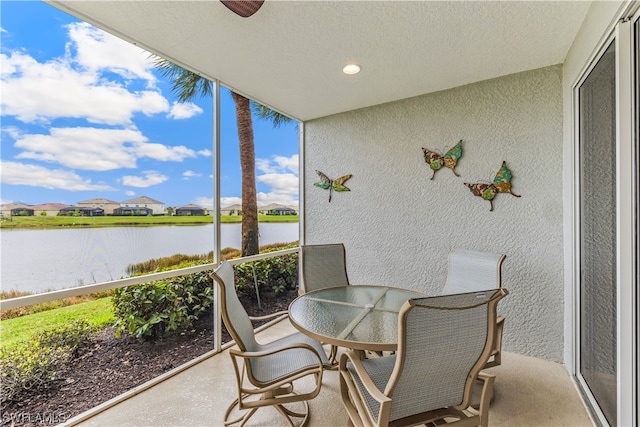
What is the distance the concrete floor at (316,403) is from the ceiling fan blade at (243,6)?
2.76 metres

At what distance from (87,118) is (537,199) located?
395 cm

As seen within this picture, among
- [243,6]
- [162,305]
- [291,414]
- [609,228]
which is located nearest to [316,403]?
[291,414]

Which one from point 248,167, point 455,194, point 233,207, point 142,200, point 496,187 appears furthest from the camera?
point 248,167

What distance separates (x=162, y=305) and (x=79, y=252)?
3.09ft

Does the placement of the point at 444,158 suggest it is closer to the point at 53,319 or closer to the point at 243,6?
the point at 243,6

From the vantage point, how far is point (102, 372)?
220 centimetres

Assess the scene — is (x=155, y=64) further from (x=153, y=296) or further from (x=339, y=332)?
(x=339, y=332)

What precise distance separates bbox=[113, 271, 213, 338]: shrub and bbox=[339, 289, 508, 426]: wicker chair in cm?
211

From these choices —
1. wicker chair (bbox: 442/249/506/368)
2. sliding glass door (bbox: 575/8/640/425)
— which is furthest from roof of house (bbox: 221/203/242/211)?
sliding glass door (bbox: 575/8/640/425)

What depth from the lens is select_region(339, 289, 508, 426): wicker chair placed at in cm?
119

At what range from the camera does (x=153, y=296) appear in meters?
2.61

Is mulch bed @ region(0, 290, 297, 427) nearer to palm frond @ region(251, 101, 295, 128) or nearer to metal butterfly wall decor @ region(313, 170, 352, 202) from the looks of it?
metal butterfly wall decor @ region(313, 170, 352, 202)

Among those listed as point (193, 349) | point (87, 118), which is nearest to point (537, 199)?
point (193, 349)

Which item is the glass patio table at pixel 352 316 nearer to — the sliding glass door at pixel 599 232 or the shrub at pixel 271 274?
the sliding glass door at pixel 599 232
